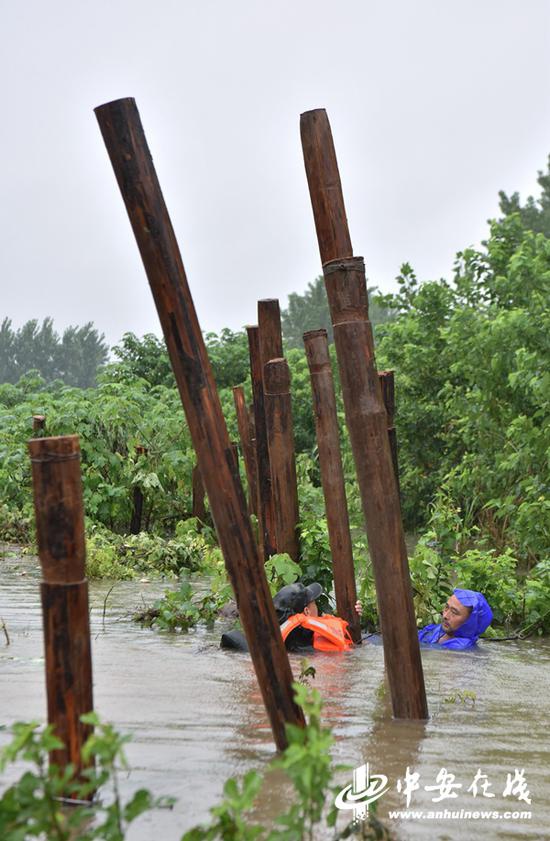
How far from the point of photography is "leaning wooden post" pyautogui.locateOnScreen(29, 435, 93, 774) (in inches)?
126

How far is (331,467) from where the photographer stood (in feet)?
23.5

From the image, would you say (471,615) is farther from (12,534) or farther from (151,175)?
(12,534)

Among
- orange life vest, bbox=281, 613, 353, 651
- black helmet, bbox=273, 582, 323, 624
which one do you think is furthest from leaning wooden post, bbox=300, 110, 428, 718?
black helmet, bbox=273, 582, 323, 624

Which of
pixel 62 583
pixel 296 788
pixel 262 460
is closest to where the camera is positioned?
pixel 296 788

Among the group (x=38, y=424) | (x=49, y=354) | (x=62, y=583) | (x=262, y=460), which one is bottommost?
(x=62, y=583)

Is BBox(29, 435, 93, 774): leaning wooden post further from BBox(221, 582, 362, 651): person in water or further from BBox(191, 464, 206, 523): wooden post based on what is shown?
BBox(191, 464, 206, 523): wooden post

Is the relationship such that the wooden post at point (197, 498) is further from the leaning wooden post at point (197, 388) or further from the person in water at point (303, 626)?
the leaning wooden post at point (197, 388)

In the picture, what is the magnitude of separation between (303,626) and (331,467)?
1.12 m

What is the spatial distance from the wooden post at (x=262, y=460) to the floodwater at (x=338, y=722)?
0.92 metres

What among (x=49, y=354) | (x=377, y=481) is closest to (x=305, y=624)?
(x=377, y=481)

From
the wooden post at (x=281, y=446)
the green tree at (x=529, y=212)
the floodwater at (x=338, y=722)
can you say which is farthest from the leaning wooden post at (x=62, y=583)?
the green tree at (x=529, y=212)

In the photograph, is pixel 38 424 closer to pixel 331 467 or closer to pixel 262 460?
pixel 262 460

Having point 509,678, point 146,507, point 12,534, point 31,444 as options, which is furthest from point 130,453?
point 31,444

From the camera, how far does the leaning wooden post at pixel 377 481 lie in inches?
189
